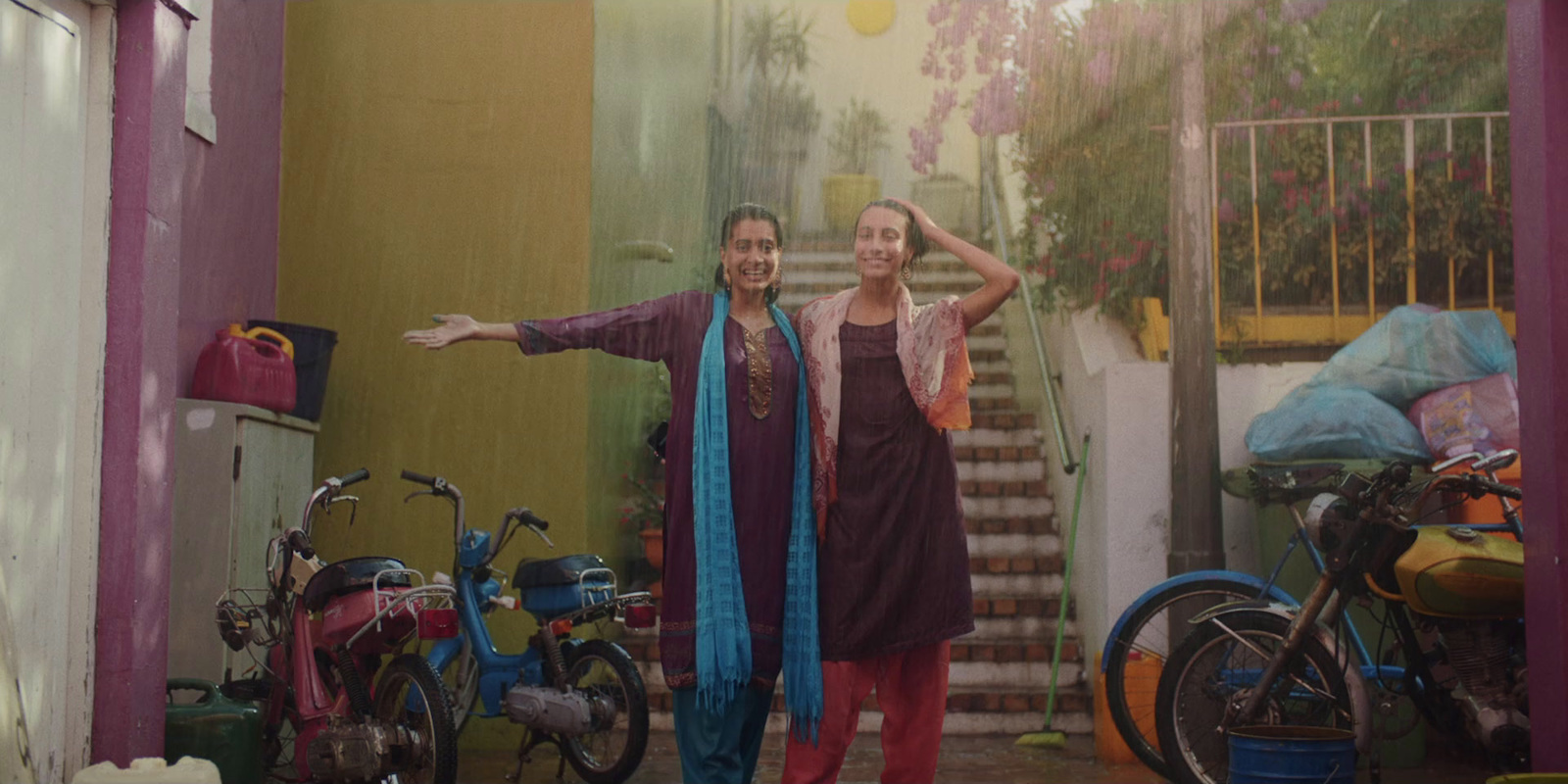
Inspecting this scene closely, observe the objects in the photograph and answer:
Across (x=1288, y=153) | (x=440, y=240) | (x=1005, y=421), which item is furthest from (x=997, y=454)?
(x=440, y=240)

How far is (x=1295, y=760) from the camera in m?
3.87

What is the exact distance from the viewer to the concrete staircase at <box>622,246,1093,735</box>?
19.9 ft

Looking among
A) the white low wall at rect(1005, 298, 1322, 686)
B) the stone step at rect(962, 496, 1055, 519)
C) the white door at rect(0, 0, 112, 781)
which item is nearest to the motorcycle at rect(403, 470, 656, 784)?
the white door at rect(0, 0, 112, 781)

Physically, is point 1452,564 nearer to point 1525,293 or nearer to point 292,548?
point 1525,293

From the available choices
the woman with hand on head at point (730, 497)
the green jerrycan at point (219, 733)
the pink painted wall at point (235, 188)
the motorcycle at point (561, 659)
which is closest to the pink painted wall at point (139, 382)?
the green jerrycan at point (219, 733)

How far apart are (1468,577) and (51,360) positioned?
357 centimetres

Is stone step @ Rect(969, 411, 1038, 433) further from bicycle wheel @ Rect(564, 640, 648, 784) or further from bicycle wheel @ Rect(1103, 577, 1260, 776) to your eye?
bicycle wheel @ Rect(564, 640, 648, 784)

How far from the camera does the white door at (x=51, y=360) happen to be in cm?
331

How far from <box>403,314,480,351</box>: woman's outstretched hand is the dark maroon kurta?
891mm

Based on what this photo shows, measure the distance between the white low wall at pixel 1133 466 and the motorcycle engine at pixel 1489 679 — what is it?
5.24 feet

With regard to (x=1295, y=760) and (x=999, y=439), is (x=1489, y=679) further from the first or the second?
(x=999, y=439)

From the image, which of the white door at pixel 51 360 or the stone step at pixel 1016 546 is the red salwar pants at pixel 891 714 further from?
the stone step at pixel 1016 546

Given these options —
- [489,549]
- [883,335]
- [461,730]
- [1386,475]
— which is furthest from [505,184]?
[1386,475]

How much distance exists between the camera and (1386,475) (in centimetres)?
425
